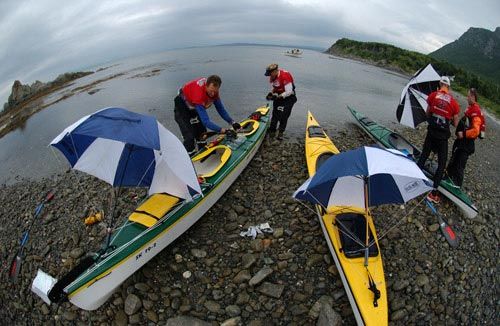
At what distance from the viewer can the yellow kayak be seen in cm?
591

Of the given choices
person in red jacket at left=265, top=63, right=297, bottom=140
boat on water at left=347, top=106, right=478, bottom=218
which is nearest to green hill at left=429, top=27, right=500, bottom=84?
boat on water at left=347, top=106, right=478, bottom=218

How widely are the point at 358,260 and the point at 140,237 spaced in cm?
524

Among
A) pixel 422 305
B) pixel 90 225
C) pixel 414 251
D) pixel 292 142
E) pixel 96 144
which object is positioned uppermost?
pixel 96 144

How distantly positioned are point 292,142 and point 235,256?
7404 mm

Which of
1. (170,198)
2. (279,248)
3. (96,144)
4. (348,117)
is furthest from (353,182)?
(348,117)

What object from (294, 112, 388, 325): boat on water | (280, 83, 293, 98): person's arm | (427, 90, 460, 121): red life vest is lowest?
(294, 112, 388, 325): boat on water

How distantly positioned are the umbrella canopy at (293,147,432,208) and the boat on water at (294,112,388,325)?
1.61ft

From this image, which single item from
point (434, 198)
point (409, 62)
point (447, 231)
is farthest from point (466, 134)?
point (409, 62)

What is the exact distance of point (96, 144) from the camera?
668 centimetres

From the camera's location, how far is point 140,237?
6.75 metres

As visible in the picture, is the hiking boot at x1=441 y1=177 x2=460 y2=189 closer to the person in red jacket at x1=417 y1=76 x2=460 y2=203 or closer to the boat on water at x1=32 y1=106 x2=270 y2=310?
the person in red jacket at x1=417 y1=76 x2=460 y2=203

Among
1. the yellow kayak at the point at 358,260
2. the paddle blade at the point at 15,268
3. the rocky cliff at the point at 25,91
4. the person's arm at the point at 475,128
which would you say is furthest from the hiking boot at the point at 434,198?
the rocky cliff at the point at 25,91

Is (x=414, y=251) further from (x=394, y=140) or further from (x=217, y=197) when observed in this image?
(x=394, y=140)

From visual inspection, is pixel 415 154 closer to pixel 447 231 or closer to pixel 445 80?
pixel 445 80
